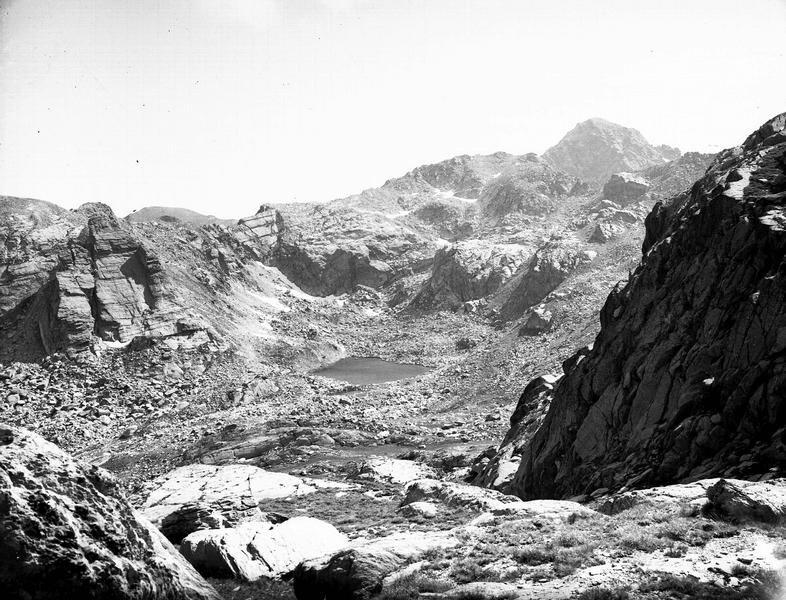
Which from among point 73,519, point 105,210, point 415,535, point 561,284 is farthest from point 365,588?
point 105,210

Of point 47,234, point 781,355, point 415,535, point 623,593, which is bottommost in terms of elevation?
point 415,535

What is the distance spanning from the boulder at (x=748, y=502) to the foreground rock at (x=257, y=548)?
12137 millimetres

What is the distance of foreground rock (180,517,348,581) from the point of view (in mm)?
17531

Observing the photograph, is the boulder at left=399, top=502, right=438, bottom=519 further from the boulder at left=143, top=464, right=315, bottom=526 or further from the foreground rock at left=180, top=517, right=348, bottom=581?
the boulder at left=143, top=464, right=315, bottom=526

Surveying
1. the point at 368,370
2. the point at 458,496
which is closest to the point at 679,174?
the point at 368,370

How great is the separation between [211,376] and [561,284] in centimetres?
8761

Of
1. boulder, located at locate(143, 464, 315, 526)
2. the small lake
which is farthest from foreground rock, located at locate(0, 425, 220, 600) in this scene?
the small lake

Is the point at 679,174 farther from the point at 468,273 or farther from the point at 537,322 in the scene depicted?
the point at 537,322

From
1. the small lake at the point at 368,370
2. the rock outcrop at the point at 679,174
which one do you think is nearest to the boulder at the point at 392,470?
the small lake at the point at 368,370

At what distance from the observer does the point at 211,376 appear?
103875mm

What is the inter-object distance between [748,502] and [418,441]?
4962 centimetres

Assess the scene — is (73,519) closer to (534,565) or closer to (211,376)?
(534,565)

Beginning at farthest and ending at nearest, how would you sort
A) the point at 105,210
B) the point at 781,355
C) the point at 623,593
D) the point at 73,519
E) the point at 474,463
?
the point at 105,210, the point at 474,463, the point at 781,355, the point at 623,593, the point at 73,519

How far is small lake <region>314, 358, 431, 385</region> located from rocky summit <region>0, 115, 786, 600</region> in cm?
126
